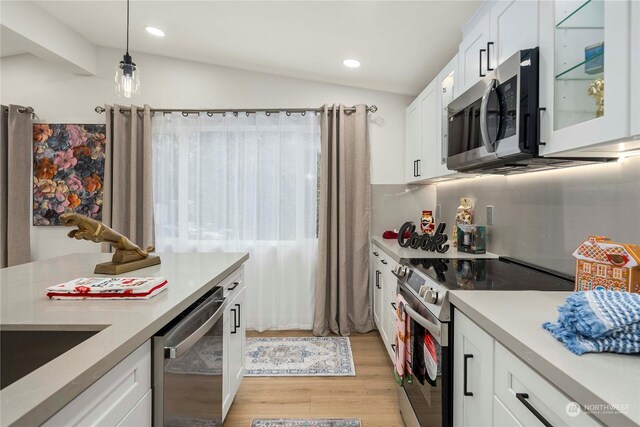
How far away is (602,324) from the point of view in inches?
30.6

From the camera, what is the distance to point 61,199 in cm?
363

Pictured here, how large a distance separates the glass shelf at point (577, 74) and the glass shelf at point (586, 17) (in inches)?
4.2

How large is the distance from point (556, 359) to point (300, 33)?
2.58 m

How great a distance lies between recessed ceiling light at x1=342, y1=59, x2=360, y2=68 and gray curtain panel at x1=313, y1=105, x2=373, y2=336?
47cm

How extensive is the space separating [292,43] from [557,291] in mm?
2499

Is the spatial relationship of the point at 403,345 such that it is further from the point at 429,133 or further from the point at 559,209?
the point at 429,133

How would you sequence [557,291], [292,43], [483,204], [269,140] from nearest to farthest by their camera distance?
[557,291], [483,204], [292,43], [269,140]

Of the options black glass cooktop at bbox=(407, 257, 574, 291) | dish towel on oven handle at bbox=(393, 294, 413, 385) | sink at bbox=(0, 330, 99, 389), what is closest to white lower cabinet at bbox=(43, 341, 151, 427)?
sink at bbox=(0, 330, 99, 389)

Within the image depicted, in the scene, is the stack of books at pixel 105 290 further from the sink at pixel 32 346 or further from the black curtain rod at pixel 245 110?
the black curtain rod at pixel 245 110

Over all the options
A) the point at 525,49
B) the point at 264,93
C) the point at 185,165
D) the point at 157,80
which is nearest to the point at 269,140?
the point at 264,93

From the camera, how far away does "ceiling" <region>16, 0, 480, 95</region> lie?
7.38ft

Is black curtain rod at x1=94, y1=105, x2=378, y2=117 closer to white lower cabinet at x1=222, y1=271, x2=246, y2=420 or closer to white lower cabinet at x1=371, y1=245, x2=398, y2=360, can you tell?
white lower cabinet at x1=371, y1=245, x2=398, y2=360

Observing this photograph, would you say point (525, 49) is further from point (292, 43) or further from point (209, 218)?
point (209, 218)

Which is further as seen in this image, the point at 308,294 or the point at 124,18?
the point at 308,294
